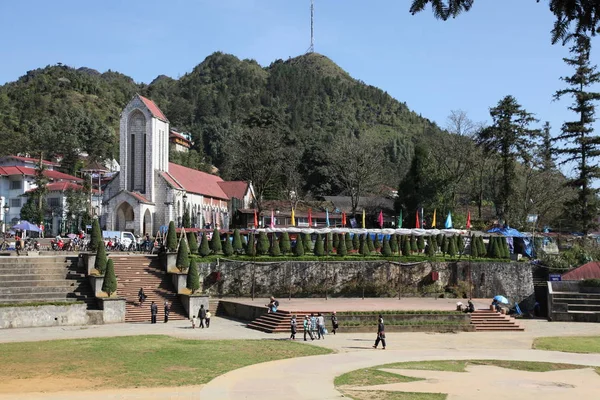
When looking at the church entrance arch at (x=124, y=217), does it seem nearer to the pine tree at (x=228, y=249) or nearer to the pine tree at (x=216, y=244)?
the pine tree at (x=216, y=244)

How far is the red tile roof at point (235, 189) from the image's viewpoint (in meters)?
87.6

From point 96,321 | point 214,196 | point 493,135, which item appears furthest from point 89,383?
point 214,196

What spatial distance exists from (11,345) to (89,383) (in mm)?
8774

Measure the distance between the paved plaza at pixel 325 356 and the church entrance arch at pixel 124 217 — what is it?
2752 centimetres

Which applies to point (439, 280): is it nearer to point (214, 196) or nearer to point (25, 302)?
point (25, 302)

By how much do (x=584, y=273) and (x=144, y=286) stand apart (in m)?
28.4

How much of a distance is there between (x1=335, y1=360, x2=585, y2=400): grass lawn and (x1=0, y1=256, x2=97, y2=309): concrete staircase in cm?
1893

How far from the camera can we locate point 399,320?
33750 millimetres

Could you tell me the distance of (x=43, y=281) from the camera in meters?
36.5

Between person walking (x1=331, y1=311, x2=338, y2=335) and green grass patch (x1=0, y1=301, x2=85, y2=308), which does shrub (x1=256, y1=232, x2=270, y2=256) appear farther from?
green grass patch (x1=0, y1=301, x2=85, y2=308)

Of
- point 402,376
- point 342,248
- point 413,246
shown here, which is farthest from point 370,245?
point 402,376

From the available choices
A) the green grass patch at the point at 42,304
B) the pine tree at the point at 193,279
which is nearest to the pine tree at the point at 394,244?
the pine tree at the point at 193,279

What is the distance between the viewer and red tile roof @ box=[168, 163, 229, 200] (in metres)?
71.5

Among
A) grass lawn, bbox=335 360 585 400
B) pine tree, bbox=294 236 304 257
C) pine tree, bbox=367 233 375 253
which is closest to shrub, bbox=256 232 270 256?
pine tree, bbox=294 236 304 257
